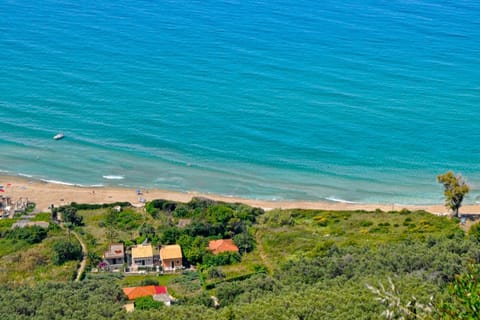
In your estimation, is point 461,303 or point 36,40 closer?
point 461,303

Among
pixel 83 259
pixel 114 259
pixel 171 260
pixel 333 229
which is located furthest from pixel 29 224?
pixel 333 229

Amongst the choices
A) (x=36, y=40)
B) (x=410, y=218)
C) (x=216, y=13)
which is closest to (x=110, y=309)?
(x=410, y=218)

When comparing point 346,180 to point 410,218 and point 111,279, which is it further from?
point 111,279

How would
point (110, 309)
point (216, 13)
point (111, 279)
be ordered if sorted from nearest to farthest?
1. point (110, 309)
2. point (111, 279)
3. point (216, 13)

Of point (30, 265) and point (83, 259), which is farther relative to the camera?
point (83, 259)

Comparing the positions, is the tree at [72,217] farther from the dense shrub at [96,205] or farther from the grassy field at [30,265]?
the grassy field at [30,265]

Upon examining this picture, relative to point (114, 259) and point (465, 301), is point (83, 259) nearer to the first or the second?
point (114, 259)

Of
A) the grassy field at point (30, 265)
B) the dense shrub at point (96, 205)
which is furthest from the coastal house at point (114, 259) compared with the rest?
the dense shrub at point (96, 205)

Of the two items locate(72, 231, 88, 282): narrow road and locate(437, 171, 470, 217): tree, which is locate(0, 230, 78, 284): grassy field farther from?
locate(437, 171, 470, 217): tree
